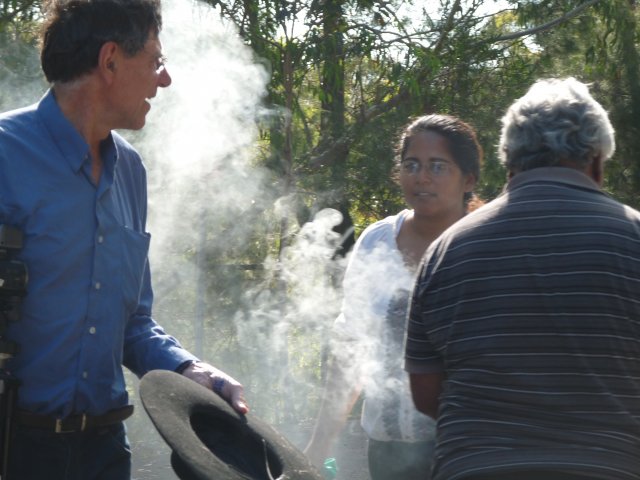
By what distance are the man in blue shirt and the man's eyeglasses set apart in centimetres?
133

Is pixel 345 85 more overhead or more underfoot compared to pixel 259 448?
more overhead

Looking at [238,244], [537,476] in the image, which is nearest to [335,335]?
[537,476]

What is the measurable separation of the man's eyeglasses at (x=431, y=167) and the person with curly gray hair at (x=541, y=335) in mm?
1211

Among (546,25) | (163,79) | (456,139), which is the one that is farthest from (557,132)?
(546,25)

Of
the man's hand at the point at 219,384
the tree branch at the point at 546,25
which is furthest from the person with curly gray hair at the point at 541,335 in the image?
the tree branch at the point at 546,25

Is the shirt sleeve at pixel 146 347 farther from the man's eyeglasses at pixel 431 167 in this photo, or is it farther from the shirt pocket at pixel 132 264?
the man's eyeglasses at pixel 431 167

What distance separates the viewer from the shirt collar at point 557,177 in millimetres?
2410

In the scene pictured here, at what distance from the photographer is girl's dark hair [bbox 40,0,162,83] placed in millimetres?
2396

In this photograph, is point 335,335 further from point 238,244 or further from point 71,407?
point 238,244

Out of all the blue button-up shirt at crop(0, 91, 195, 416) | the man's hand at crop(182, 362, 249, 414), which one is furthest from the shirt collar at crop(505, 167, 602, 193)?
the blue button-up shirt at crop(0, 91, 195, 416)

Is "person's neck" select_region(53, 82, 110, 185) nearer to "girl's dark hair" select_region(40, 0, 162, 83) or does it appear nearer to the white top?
"girl's dark hair" select_region(40, 0, 162, 83)

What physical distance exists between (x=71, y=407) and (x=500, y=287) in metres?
0.97

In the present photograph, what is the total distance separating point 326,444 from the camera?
3838mm

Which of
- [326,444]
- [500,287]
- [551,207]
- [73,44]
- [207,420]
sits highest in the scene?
[73,44]
